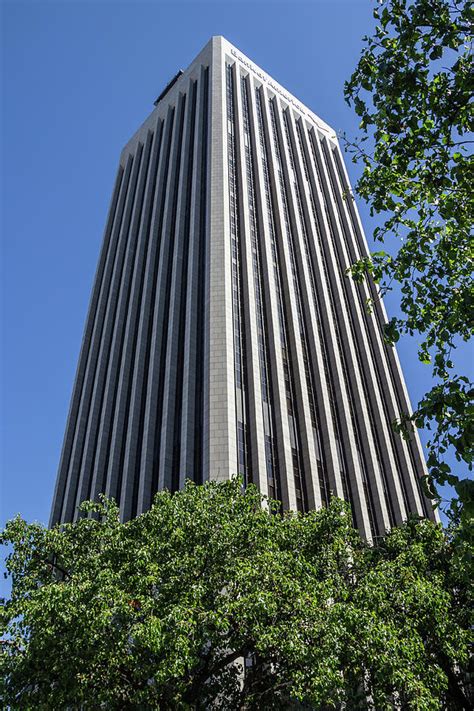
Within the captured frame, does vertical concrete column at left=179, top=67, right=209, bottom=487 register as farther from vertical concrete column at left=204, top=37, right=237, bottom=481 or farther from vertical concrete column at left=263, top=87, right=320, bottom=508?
vertical concrete column at left=263, top=87, right=320, bottom=508

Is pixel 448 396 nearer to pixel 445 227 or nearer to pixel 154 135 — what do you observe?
pixel 445 227

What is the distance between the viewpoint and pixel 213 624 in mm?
15852

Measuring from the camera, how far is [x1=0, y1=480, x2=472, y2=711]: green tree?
Result: 49.1 feet

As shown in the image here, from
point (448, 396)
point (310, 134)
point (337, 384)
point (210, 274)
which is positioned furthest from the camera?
point (310, 134)

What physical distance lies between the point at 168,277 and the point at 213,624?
3954cm

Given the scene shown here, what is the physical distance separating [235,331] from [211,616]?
1079 inches

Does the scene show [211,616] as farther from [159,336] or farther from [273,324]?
[159,336]

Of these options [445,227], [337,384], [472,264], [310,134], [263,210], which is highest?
[310,134]

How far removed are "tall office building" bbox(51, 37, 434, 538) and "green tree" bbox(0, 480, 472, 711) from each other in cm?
1394

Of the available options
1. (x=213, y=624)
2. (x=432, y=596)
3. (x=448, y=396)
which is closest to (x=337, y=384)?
(x=432, y=596)

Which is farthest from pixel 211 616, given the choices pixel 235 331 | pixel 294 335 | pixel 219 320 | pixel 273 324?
pixel 294 335

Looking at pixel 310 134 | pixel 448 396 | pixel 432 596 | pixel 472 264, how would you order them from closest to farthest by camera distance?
pixel 448 396, pixel 472 264, pixel 432 596, pixel 310 134

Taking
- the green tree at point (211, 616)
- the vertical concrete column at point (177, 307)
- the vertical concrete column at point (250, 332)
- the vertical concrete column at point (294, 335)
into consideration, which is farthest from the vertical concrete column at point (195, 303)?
the green tree at point (211, 616)

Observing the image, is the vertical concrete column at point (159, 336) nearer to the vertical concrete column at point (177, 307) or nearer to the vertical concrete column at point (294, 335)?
the vertical concrete column at point (177, 307)
